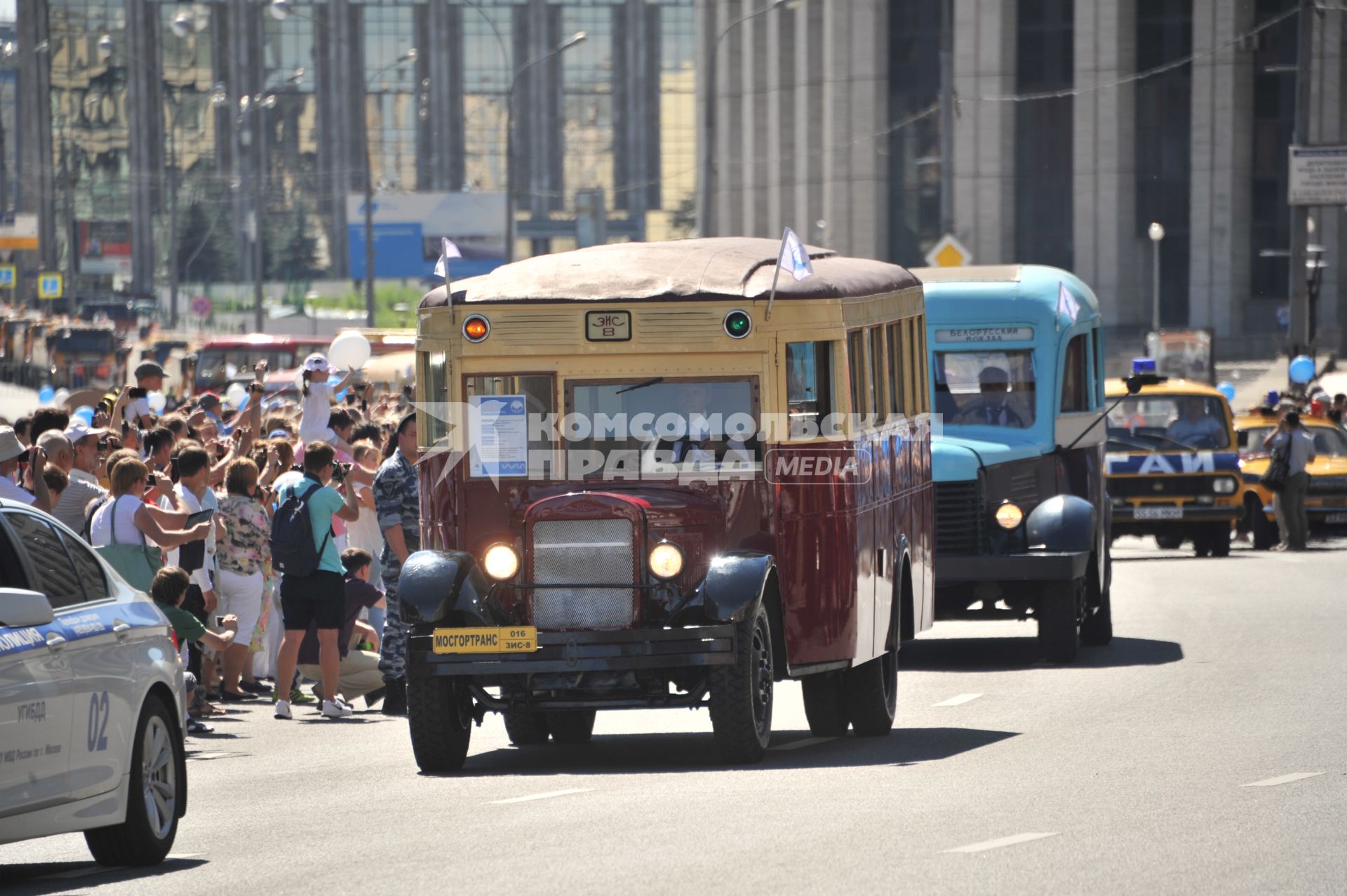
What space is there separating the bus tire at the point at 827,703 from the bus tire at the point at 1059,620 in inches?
173

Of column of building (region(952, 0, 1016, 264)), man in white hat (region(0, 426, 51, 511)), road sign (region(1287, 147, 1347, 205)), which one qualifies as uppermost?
column of building (region(952, 0, 1016, 264))

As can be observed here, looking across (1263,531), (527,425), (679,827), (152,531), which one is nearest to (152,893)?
(679,827)

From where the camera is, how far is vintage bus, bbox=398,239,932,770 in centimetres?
1154

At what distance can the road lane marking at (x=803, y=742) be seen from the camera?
1288cm

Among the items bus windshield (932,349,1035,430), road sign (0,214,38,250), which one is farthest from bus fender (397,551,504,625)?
road sign (0,214,38,250)

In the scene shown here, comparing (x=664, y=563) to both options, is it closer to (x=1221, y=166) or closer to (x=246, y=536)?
(x=246, y=536)

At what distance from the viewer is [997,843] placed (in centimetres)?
911

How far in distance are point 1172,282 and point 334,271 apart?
57.5m

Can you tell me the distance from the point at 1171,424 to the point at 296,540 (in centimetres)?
1621

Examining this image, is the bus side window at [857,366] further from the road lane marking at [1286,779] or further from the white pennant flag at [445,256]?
the road lane marking at [1286,779]

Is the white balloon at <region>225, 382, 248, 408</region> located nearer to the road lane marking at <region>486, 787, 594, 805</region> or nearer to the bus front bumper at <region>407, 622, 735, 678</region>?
the bus front bumper at <region>407, 622, 735, 678</region>

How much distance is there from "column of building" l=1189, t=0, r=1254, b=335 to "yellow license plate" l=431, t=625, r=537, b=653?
6093 centimetres

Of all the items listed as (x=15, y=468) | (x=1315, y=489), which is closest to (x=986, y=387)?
(x=15, y=468)

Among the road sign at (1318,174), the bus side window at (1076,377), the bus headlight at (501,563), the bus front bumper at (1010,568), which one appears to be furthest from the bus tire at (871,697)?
the road sign at (1318,174)
